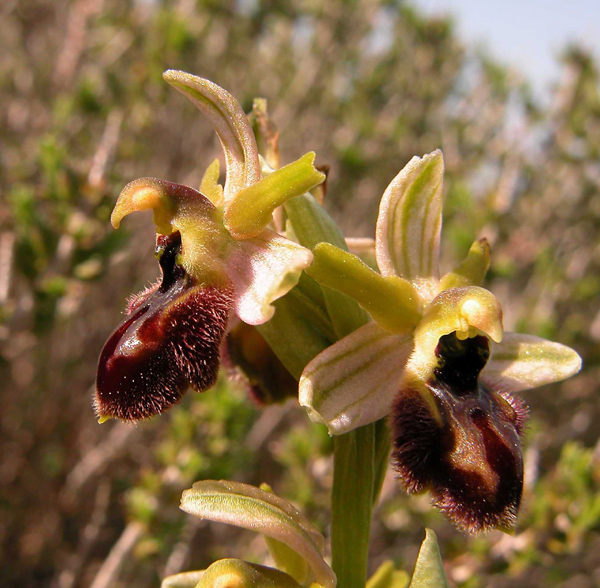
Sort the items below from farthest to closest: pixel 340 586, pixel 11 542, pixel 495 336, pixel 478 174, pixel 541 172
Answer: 1. pixel 478 174
2. pixel 541 172
3. pixel 11 542
4. pixel 340 586
5. pixel 495 336

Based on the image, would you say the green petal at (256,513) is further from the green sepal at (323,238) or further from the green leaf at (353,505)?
the green sepal at (323,238)

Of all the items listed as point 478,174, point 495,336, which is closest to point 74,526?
point 495,336

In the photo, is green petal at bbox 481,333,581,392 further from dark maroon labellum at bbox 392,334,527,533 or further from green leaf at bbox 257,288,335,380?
green leaf at bbox 257,288,335,380

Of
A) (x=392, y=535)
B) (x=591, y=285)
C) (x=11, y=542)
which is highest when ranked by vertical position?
(x=591, y=285)

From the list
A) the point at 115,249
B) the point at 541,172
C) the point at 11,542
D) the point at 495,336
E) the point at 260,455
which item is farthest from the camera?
the point at 541,172

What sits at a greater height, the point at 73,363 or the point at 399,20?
the point at 399,20

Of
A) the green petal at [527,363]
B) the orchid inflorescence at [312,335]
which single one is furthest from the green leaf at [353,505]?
the green petal at [527,363]

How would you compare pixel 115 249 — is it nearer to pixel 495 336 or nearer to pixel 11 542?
pixel 495 336
